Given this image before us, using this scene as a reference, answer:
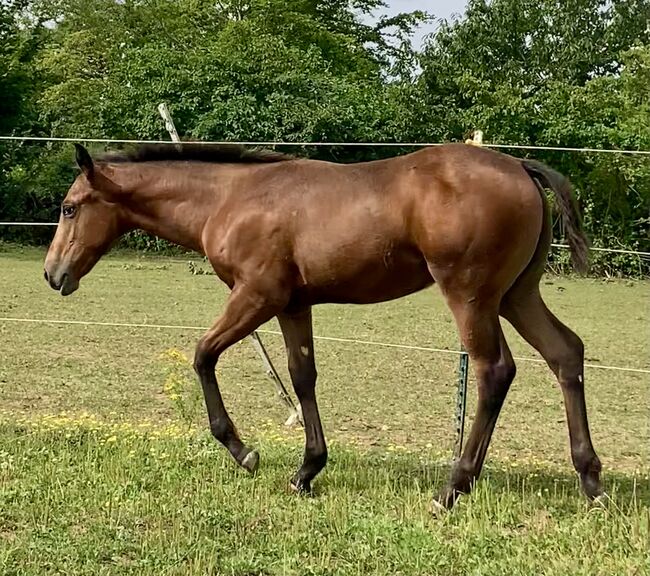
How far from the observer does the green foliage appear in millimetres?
18625

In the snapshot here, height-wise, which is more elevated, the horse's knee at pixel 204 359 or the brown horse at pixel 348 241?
the brown horse at pixel 348 241

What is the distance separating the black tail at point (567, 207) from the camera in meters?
4.25

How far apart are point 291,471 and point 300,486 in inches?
13.0

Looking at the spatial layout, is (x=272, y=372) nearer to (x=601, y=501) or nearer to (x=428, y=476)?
(x=428, y=476)

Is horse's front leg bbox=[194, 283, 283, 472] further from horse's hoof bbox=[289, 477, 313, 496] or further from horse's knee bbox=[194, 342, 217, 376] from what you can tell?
horse's hoof bbox=[289, 477, 313, 496]

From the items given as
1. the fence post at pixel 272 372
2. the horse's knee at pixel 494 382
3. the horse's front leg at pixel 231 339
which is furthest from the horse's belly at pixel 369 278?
the fence post at pixel 272 372

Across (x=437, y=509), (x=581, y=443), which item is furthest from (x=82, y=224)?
(x=581, y=443)

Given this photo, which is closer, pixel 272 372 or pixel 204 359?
pixel 204 359

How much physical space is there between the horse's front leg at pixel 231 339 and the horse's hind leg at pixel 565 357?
1217mm

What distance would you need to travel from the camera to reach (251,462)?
4617mm

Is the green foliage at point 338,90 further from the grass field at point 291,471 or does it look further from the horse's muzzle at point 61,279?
the horse's muzzle at point 61,279

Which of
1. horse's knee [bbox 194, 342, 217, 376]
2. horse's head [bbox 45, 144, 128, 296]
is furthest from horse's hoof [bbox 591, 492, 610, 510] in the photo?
horse's head [bbox 45, 144, 128, 296]

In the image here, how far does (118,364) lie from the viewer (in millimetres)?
8789

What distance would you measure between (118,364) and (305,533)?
5.42 m
